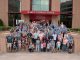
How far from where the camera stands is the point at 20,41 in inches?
912

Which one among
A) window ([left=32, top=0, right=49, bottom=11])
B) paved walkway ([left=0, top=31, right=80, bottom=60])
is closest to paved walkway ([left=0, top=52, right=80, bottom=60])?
paved walkway ([left=0, top=31, right=80, bottom=60])

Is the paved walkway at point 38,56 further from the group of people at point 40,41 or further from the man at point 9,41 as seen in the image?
the man at point 9,41

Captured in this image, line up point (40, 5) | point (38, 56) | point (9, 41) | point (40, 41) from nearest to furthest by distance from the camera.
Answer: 1. point (38, 56)
2. point (9, 41)
3. point (40, 41)
4. point (40, 5)

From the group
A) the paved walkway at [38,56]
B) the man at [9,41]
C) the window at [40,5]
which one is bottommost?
the paved walkway at [38,56]

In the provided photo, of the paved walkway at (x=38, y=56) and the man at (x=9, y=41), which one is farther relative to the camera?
the man at (x=9, y=41)

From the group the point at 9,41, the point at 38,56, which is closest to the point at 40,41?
the point at 9,41

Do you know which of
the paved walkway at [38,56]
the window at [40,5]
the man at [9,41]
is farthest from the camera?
the window at [40,5]

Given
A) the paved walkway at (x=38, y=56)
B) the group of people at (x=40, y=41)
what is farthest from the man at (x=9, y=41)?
the paved walkway at (x=38, y=56)

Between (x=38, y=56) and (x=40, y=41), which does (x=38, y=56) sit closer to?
(x=38, y=56)

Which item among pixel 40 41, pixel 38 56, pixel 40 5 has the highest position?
pixel 40 5

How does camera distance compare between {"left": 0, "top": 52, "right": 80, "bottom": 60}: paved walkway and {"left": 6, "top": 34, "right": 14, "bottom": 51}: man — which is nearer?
{"left": 0, "top": 52, "right": 80, "bottom": 60}: paved walkway

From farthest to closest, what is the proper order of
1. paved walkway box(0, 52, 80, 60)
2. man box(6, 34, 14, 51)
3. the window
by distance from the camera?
the window < man box(6, 34, 14, 51) < paved walkway box(0, 52, 80, 60)

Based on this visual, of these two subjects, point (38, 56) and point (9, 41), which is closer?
point (38, 56)

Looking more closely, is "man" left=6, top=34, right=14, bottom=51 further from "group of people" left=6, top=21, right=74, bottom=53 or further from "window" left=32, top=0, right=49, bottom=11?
"window" left=32, top=0, right=49, bottom=11
